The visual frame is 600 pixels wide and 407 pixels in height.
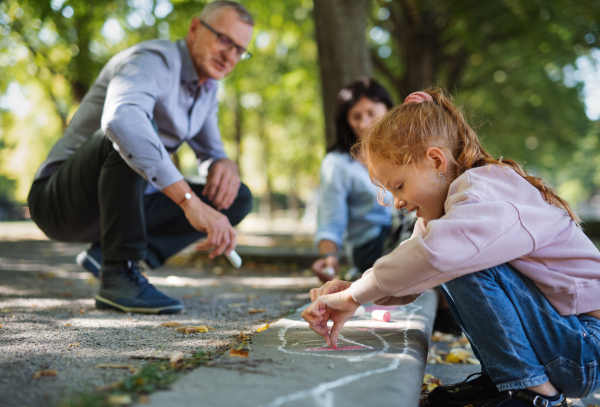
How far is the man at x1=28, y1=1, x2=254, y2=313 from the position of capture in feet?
9.19

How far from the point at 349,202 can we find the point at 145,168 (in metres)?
1.94

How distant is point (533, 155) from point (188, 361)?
43.0 ft

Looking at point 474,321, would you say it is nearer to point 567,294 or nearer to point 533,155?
point 567,294

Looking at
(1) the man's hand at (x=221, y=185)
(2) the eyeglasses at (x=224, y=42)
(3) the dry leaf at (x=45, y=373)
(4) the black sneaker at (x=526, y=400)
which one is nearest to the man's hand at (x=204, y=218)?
(1) the man's hand at (x=221, y=185)

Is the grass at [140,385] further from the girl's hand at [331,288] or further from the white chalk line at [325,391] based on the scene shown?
the girl's hand at [331,288]

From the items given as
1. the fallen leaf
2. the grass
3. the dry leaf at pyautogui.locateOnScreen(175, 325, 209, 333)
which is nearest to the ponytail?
the grass

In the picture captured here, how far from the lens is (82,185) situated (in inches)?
124

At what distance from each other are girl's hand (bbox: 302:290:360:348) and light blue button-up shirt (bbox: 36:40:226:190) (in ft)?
4.01

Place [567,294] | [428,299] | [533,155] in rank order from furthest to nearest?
[533,155] → [428,299] → [567,294]

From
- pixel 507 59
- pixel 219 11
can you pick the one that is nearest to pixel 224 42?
pixel 219 11

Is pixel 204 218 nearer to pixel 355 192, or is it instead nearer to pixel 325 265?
pixel 325 265

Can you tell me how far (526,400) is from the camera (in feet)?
5.75

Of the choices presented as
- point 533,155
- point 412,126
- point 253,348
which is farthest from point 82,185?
point 533,155

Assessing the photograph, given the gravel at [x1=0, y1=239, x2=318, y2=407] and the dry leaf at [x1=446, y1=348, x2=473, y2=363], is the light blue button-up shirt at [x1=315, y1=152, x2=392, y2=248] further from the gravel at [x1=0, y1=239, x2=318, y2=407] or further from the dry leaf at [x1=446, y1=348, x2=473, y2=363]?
the dry leaf at [x1=446, y1=348, x2=473, y2=363]
